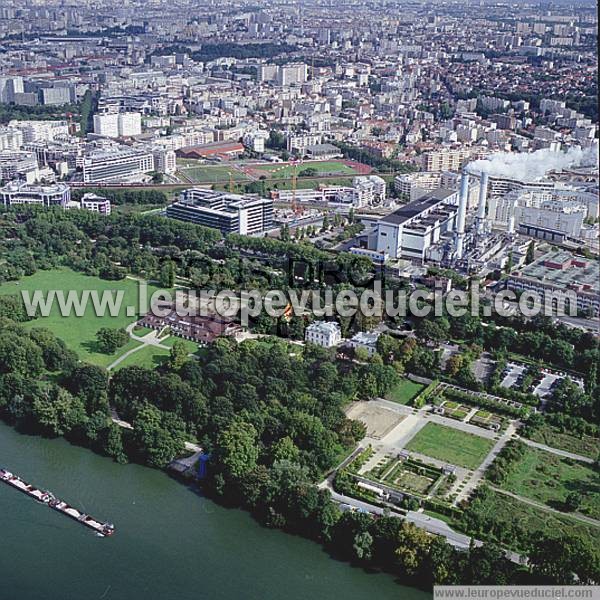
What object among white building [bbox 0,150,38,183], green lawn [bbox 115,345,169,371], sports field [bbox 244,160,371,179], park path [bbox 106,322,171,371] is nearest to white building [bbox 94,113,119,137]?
white building [bbox 0,150,38,183]

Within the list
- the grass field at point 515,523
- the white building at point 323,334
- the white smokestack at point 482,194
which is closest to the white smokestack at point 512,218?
the white smokestack at point 482,194

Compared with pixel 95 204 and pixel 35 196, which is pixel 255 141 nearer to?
pixel 95 204

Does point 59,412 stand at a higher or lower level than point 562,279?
lower

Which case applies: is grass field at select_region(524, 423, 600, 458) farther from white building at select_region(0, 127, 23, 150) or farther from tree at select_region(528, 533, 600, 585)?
white building at select_region(0, 127, 23, 150)

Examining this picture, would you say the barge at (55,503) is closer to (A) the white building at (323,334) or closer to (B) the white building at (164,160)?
(A) the white building at (323,334)

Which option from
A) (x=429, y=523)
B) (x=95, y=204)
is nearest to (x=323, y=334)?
(x=429, y=523)

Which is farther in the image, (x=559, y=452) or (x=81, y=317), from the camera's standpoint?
(x=81, y=317)

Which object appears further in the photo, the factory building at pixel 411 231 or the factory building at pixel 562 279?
the factory building at pixel 411 231
